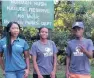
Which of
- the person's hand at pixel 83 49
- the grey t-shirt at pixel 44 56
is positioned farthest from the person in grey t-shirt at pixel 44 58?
the person's hand at pixel 83 49

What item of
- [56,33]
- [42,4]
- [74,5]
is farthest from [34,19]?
[74,5]

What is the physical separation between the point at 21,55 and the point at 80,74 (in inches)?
46.5

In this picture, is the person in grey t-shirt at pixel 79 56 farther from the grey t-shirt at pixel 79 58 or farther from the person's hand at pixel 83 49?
the person's hand at pixel 83 49

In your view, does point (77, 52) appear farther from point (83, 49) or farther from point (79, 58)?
point (83, 49)

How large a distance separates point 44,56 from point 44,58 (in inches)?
1.5

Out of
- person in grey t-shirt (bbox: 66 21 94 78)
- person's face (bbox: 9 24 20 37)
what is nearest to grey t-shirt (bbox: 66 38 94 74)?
person in grey t-shirt (bbox: 66 21 94 78)

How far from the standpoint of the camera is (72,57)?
21.8 ft

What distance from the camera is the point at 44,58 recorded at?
670 cm

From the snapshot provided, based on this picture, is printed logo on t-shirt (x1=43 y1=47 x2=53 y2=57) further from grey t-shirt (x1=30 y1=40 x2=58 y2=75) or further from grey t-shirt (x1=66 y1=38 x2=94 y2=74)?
grey t-shirt (x1=66 y1=38 x2=94 y2=74)

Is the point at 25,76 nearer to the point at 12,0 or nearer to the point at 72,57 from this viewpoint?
the point at 72,57

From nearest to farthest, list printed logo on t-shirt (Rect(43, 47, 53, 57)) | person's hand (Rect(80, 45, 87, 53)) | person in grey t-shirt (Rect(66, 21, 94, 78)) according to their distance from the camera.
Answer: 1. person's hand (Rect(80, 45, 87, 53))
2. person in grey t-shirt (Rect(66, 21, 94, 78))
3. printed logo on t-shirt (Rect(43, 47, 53, 57))

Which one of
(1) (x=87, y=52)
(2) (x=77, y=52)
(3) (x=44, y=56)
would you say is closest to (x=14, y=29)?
(3) (x=44, y=56)

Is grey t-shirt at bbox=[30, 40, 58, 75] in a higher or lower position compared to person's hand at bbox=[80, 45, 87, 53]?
lower

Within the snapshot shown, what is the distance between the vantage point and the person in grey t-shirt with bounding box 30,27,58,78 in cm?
671
